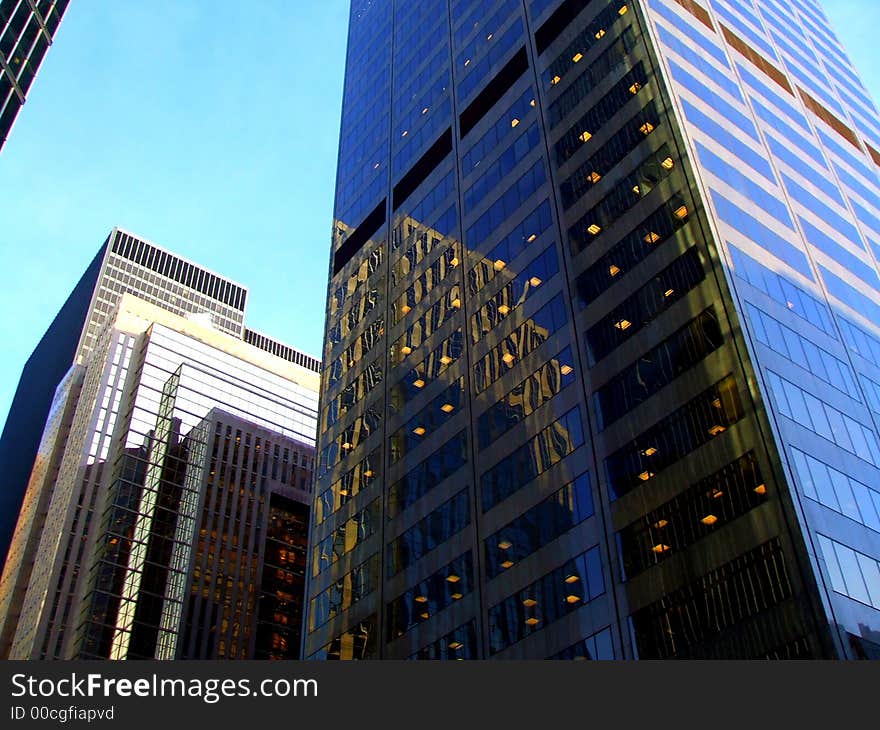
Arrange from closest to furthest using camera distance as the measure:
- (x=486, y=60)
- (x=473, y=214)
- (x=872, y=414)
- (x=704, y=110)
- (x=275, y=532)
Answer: (x=872, y=414) < (x=704, y=110) < (x=473, y=214) < (x=486, y=60) < (x=275, y=532)

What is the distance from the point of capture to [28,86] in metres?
64.1

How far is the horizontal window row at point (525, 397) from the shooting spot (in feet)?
190

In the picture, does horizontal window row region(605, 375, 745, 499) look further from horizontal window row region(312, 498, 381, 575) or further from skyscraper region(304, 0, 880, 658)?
horizontal window row region(312, 498, 381, 575)

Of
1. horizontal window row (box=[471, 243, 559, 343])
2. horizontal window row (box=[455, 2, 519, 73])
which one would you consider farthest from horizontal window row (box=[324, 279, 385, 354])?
horizontal window row (box=[455, 2, 519, 73])

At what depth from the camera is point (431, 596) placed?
60.8 meters

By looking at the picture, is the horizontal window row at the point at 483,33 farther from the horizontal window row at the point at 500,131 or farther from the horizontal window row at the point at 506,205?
the horizontal window row at the point at 506,205

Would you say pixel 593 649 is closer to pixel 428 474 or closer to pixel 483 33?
pixel 428 474

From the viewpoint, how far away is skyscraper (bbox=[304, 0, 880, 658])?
45.1m

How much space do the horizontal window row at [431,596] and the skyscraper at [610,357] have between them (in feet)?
0.67

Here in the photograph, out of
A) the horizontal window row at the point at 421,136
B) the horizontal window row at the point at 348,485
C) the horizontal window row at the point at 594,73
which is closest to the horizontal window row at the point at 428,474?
the horizontal window row at the point at 348,485

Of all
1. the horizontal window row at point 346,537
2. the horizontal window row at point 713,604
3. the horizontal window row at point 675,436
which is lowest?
the horizontal window row at point 713,604

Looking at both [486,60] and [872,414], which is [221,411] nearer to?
[486,60]

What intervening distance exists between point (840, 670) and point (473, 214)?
53.6 m

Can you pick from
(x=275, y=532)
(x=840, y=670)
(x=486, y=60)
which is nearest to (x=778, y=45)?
(x=486, y=60)
